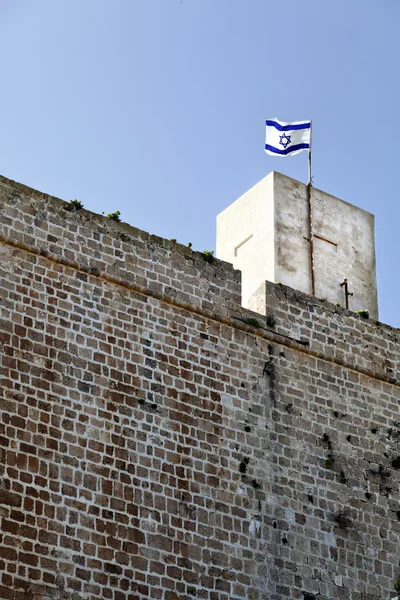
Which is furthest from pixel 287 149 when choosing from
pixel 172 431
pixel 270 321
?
pixel 172 431

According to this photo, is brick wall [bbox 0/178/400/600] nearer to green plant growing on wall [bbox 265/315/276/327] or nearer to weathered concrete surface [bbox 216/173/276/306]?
green plant growing on wall [bbox 265/315/276/327]

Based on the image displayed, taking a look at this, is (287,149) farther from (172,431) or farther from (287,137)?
(172,431)

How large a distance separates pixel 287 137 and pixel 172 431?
6573 millimetres

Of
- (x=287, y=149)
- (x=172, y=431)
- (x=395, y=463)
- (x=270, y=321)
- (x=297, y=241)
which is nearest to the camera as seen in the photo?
(x=172, y=431)

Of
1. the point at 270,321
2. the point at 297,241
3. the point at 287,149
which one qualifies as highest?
the point at 287,149

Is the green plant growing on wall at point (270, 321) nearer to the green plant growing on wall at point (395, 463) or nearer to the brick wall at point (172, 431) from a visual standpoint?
the brick wall at point (172, 431)

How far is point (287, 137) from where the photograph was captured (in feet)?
66.3

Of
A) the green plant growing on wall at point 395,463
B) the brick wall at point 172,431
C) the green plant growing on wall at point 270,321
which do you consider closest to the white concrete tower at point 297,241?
the brick wall at point 172,431

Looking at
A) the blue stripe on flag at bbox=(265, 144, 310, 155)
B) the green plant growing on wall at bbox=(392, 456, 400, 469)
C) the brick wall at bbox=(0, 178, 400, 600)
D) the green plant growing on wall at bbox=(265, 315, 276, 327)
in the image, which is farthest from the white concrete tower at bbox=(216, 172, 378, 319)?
the green plant growing on wall at bbox=(392, 456, 400, 469)

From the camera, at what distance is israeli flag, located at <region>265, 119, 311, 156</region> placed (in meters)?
20.2

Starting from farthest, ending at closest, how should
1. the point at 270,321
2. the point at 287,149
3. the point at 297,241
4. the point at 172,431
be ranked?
the point at 287,149, the point at 297,241, the point at 270,321, the point at 172,431

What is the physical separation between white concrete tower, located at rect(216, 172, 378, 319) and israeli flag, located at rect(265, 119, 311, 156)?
0.66 metres

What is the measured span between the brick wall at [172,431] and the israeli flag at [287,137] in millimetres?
3369

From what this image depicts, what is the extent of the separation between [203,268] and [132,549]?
3.92 meters
